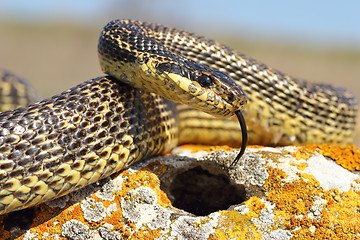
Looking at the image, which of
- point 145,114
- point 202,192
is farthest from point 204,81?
point 202,192

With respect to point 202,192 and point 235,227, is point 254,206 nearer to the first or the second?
point 235,227

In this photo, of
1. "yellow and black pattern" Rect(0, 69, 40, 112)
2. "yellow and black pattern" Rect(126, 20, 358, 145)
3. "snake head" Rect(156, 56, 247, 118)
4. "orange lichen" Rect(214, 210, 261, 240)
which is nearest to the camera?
"orange lichen" Rect(214, 210, 261, 240)

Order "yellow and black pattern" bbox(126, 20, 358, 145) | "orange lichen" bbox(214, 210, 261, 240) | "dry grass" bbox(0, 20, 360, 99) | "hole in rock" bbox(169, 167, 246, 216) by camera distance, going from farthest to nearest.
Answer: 1. "dry grass" bbox(0, 20, 360, 99)
2. "yellow and black pattern" bbox(126, 20, 358, 145)
3. "hole in rock" bbox(169, 167, 246, 216)
4. "orange lichen" bbox(214, 210, 261, 240)

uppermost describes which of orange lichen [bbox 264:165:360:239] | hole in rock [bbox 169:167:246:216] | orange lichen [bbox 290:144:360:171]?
orange lichen [bbox 290:144:360:171]

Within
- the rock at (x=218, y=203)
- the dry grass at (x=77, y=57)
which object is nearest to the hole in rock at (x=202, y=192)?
the rock at (x=218, y=203)

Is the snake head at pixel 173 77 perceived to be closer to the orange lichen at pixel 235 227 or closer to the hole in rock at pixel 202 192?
the hole in rock at pixel 202 192

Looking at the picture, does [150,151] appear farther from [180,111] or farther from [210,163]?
[180,111]

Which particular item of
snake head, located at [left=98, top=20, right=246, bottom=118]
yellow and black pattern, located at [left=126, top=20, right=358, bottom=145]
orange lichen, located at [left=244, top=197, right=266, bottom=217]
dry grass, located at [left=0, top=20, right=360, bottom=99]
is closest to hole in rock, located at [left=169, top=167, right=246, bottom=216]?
orange lichen, located at [left=244, top=197, right=266, bottom=217]

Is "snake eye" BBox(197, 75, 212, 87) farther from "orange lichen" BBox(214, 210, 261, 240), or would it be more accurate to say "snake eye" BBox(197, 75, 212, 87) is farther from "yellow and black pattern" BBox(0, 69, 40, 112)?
"yellow and black pattern" BBox(0, 69, 40, 112)
